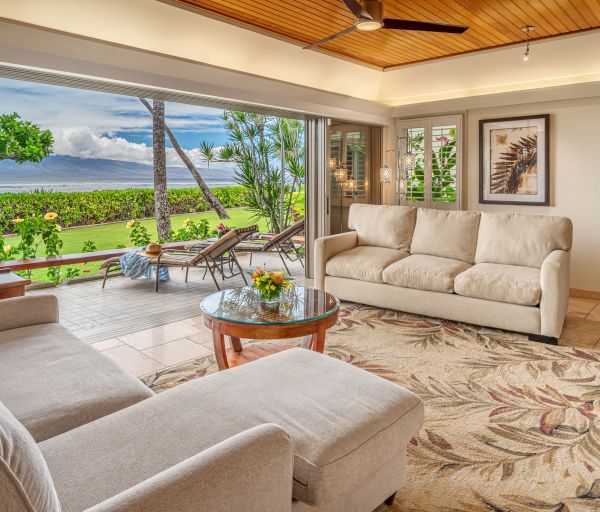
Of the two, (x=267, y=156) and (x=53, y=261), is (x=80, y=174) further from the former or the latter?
(x=53, y=261)

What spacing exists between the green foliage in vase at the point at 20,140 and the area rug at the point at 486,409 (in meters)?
5.09

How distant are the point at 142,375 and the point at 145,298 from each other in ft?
7.80

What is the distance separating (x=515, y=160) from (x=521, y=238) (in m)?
2.05

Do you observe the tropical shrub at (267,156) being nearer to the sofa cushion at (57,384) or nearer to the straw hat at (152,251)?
the straw hat at (152,251)

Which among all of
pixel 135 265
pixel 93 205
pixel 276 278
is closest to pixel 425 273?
pixel 276 278

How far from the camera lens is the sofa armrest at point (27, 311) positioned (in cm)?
273

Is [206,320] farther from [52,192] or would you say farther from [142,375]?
[52,192]

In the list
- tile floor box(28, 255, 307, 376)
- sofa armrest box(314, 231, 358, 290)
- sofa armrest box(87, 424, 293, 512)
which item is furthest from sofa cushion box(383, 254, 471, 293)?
sofa armrest box(87, 424, 293, 512)

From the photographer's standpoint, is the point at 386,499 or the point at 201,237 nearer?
the point at 386,499

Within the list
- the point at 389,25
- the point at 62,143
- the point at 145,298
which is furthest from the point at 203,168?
the point at 389,25

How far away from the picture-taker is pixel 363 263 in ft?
16.9

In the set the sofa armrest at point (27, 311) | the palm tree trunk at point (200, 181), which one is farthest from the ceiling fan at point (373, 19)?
the palm tree trunk at point (200, 181)

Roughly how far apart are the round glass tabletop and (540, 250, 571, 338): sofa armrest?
1.79 m

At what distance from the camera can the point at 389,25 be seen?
391 centimetres
